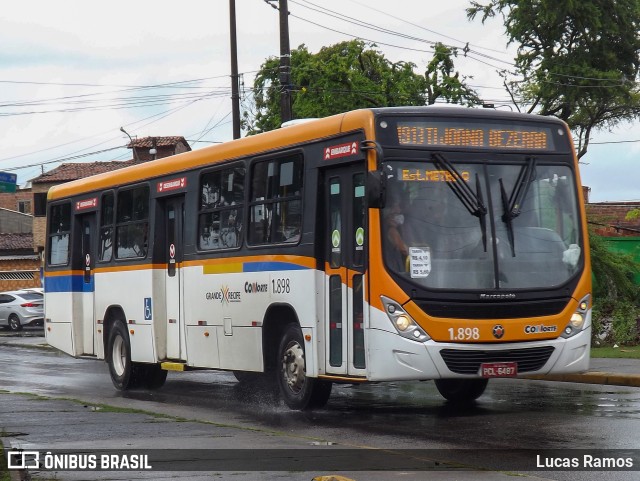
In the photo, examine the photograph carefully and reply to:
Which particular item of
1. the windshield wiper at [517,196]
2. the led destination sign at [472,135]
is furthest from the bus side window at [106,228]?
the windshield wiper at [517,196]

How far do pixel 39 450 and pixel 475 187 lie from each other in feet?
17.4

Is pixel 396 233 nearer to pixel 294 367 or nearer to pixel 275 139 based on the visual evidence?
pixel 294 367

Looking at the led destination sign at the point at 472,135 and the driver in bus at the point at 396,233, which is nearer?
the driver in bus at the point at 396,233

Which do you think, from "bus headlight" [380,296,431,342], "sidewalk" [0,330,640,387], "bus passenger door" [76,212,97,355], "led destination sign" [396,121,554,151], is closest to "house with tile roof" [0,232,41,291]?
"bus passenger door" [76,212,97,355]

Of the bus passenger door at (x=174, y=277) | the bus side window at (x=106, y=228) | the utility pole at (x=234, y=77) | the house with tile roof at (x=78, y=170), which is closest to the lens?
Answer: the bus passenger door at (x=174, y=277)

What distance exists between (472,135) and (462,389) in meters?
3.57

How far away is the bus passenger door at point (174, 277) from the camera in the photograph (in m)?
17.9

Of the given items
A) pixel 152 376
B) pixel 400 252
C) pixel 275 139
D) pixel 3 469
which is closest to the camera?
pixel 3 469

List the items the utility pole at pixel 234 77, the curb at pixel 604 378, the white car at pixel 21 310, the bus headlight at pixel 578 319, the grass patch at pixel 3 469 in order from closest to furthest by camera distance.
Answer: the grass patch at pixel 3 469
the bus headlight at pixel 578 319
the curb at pixel 604 378
the utility pole at pixel 234 77
the white car at pixel 21 310

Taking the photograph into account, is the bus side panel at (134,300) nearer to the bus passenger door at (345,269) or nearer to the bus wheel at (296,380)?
the bus wheel at (296,380)

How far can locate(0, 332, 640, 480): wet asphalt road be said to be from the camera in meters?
11.4

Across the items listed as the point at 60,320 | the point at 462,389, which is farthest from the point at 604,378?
the point at 60,320

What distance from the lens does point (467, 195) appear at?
1326 centimetres

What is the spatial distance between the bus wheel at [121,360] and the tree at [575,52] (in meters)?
25.4
